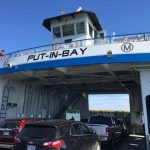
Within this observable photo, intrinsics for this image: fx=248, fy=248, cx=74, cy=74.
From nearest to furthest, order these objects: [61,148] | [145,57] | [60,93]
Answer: [61,148], [145,57], [60,93]

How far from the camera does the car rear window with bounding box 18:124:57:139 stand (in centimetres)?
771

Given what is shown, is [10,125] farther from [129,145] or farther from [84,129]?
[129,145]

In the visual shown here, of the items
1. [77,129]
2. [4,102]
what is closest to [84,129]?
[77,129]

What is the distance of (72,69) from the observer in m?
17.3

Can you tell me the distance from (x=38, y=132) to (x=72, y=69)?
31.7 feet

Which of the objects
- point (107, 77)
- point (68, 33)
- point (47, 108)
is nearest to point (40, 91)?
point (47, 108)

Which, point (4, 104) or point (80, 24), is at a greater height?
point (80, 24)

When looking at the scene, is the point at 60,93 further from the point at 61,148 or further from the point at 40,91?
the point at 61,148

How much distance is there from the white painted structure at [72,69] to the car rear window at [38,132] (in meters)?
6.48

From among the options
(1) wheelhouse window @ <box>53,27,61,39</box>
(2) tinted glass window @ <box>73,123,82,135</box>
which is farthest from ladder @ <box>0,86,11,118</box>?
(2) tinted glass window @ <box>73,123,82,135</box>

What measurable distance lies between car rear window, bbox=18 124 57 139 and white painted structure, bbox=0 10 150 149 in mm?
6481

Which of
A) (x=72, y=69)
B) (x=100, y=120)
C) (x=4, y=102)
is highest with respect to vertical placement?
(x=72, y=69)

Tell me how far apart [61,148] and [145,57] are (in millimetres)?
7851

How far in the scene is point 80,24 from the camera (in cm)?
2045
